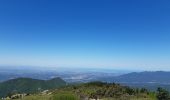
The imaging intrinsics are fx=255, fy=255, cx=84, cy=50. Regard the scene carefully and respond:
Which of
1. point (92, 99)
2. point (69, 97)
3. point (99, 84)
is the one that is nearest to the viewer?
point (69, 97)

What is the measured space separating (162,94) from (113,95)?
26.0 meters

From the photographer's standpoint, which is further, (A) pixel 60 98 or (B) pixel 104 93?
(B) pixel 104 93

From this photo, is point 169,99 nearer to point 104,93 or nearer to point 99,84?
point 104,93

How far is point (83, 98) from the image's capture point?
12794 cm

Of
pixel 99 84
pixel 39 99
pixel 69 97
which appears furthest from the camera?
pixel 99 84

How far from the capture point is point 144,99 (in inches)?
4963

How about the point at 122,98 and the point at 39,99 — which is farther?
the point at 39,99

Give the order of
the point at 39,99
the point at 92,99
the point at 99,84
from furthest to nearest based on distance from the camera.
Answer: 1. the point at 99,84
2. the point at 39,99
3. the point at 92,99

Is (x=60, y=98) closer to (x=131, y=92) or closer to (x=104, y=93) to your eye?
(x=104, y=93)

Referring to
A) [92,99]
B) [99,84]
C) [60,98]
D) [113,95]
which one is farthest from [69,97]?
[99,84]

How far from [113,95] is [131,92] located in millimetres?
18063

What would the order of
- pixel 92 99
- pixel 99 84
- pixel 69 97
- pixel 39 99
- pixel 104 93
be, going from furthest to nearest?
pixel 99 84 → pixel 104 93 → pixel 39 99 → pixel 92 99 → pixel 69 97

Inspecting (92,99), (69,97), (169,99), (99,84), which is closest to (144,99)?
(169,99)

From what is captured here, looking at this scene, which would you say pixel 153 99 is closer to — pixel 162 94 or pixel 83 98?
pixel 162 94
